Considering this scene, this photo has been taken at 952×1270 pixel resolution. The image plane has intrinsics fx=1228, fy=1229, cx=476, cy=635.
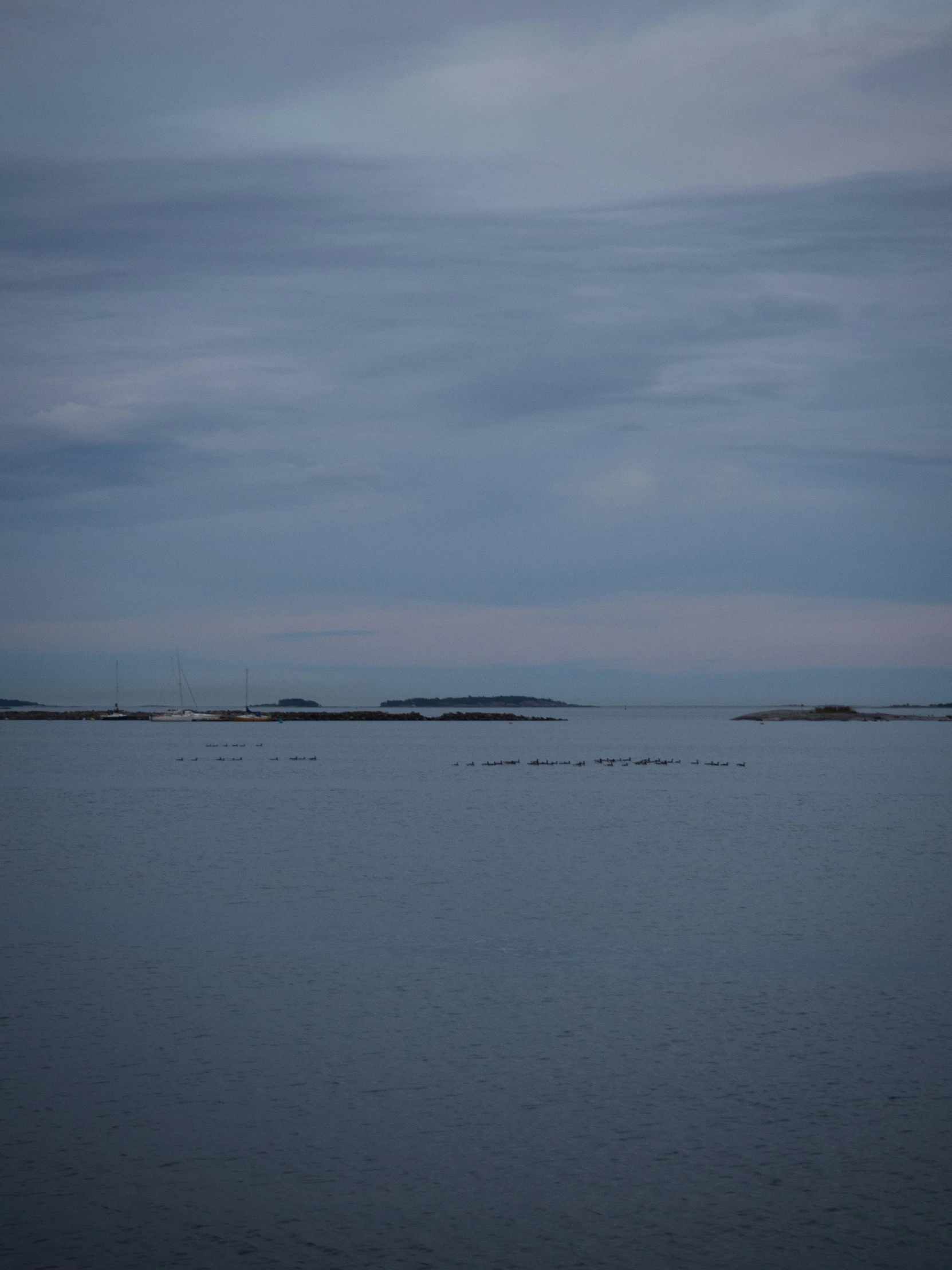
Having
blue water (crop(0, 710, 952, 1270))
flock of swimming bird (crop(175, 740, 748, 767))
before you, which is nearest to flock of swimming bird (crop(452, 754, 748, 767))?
flock of swimming bird (crop(175, 740, 748, 767))

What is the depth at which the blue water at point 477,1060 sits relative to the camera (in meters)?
12.8

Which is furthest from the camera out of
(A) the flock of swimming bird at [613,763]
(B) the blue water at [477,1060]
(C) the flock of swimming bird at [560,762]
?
(C) the flock of swimming bird at [560,762]

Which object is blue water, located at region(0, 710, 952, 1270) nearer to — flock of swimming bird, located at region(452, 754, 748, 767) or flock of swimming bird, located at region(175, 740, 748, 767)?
flock of swimming bird, located at region(452, 754, 748, 767)

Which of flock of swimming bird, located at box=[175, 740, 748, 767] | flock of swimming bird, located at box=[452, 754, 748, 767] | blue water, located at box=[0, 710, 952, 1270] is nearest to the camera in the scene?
blue water, located at box=[0, 710, 952, 1270]

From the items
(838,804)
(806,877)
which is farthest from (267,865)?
(838,804)

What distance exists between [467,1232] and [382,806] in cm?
5469

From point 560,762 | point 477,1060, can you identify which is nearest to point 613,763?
point 560,762

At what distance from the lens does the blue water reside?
12.8 metres

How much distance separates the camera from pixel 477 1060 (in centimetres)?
1855

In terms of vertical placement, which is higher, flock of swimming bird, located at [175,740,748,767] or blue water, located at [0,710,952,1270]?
blue water, located at [0,710,952,1270]

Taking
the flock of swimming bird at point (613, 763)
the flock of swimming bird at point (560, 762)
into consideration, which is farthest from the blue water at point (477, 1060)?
the flock of swimming bird at point (560, 762)

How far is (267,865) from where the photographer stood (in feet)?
135

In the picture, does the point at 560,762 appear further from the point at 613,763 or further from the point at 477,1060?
the point at 477,1060

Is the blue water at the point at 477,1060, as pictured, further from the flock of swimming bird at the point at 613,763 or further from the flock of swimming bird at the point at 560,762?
the flock of swimming bird at the point at 560,762
